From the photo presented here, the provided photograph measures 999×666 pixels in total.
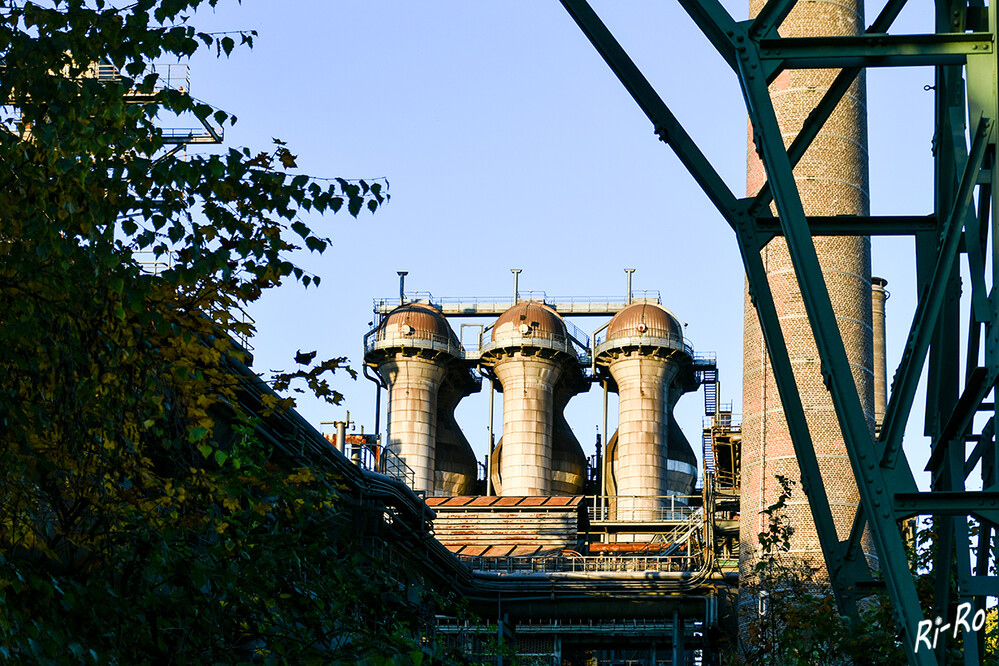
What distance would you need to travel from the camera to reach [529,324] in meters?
52.2

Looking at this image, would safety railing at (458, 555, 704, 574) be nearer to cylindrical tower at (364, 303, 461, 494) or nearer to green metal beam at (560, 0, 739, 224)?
cylindrical tower at (364, 303, 461, 494)

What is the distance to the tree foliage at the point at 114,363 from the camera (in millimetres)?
6203

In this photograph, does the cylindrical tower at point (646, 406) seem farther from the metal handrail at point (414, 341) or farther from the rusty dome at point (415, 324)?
the rusty dome at point (415, 324)

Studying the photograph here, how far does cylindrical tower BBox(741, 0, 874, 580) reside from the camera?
87.1 feet

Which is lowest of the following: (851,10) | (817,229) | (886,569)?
(886,569)

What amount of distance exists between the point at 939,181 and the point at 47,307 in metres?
5.09

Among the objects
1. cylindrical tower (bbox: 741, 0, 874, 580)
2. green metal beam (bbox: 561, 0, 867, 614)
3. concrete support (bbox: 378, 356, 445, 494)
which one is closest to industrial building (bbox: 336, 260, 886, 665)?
concrete support (bbox: 378, 356, 445, 494)

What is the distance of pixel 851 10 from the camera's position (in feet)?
89.8

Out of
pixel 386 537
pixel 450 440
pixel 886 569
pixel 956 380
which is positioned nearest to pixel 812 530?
pixel 386 537

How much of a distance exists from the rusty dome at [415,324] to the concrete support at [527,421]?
2797 mm

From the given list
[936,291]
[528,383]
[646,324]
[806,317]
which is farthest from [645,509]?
[936,291]

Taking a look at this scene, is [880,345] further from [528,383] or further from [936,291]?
[936,291]

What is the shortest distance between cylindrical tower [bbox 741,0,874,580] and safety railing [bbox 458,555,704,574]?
44.1 ft

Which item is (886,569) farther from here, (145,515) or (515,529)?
(515,529)
